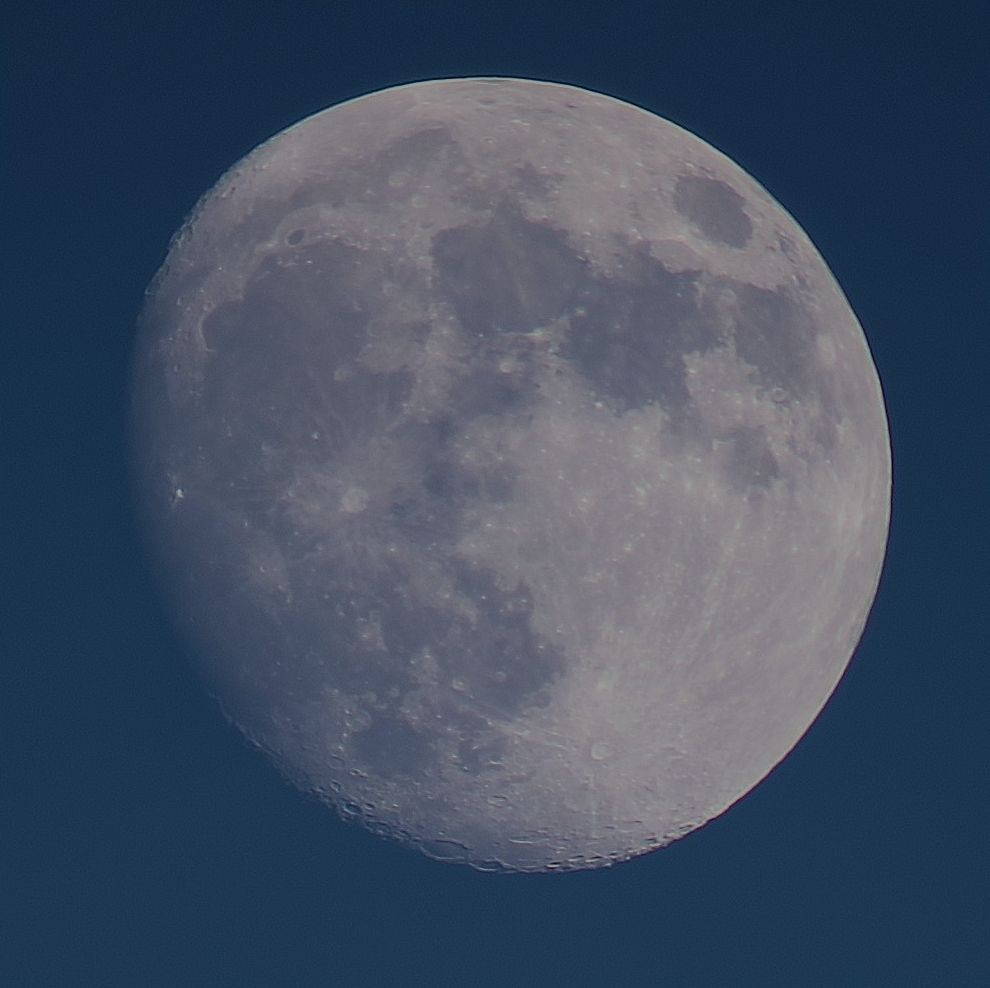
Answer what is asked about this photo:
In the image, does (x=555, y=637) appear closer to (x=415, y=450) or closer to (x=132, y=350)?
(x=415, y=450)

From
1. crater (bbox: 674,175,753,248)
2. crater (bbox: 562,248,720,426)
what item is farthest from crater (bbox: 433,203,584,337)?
crater (bbox: 674,175,753,248)

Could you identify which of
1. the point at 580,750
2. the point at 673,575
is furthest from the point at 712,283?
the point at 580,750

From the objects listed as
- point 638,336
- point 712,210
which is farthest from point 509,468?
point 712,210

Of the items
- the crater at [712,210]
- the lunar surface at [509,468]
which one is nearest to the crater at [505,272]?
the lunar surface at [509,468]

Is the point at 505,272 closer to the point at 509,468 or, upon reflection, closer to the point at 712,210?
the point at 509,468

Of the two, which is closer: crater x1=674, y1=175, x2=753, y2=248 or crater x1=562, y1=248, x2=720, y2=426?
crater x1=562, y1=248, x2=720, y2=426

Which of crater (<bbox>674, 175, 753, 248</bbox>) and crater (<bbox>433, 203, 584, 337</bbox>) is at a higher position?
crater (<bbox>674, 175, 753, 248</bbox>)

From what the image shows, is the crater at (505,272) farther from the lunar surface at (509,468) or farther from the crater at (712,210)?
the crater at (712,210)

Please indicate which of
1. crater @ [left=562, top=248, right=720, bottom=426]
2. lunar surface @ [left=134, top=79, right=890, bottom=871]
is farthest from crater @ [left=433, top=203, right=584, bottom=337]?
crater @ [left=562, top=248, right=720, bottom=426]

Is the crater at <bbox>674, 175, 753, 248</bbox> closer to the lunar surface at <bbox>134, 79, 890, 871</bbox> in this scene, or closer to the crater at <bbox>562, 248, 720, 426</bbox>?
the lunar surface at <bbox>134, 79, 890, 871</bbox>

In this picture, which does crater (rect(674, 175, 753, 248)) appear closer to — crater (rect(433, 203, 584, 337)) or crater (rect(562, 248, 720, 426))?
crater (rect(562, 248, 720, 426))
